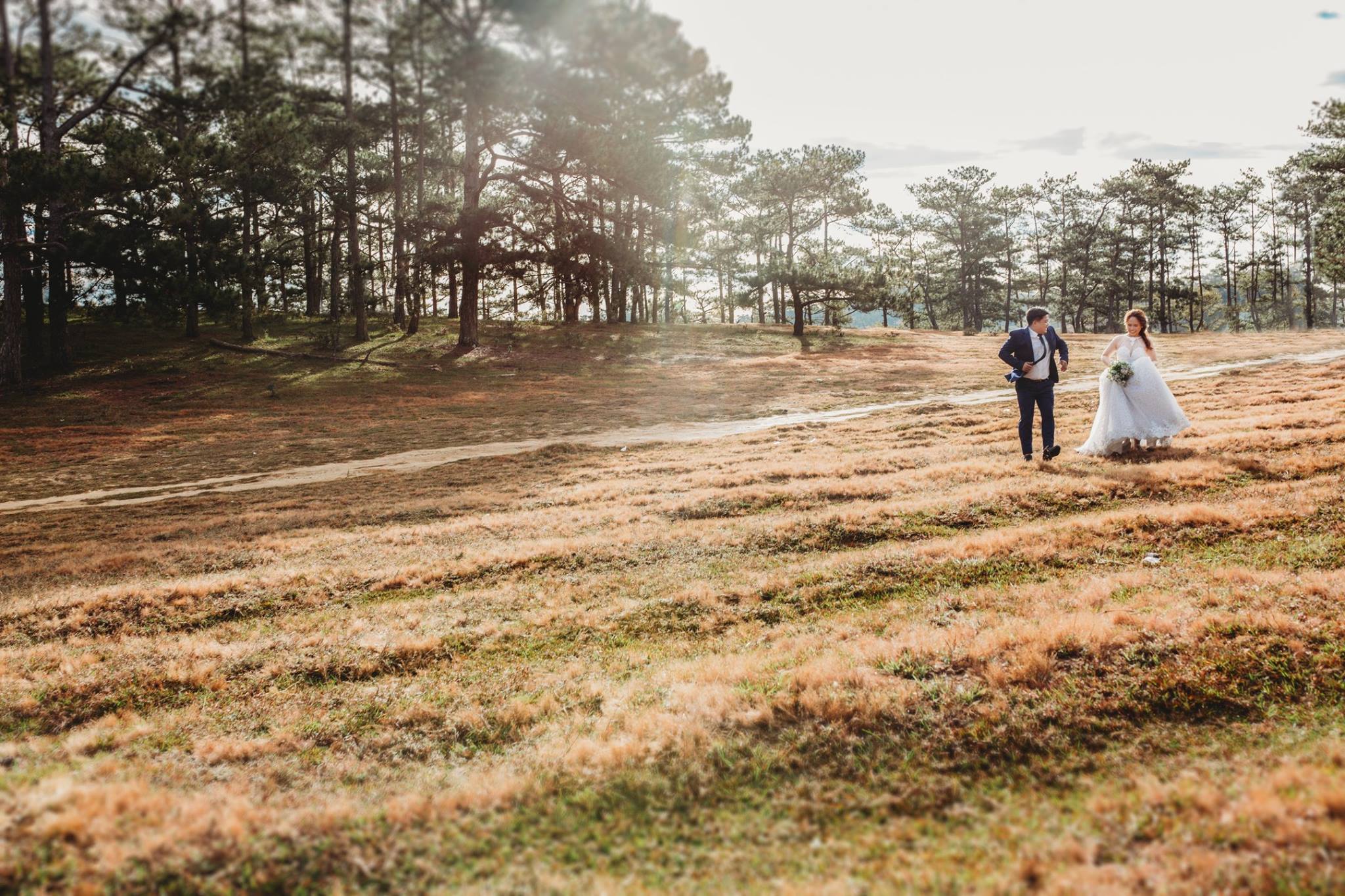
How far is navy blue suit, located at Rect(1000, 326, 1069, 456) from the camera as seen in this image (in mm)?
10992

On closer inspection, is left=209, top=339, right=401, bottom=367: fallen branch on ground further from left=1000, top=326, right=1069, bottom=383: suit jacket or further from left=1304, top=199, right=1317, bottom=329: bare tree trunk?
left=1304, top=199, right=1317, bottom=329: bare tree trunk

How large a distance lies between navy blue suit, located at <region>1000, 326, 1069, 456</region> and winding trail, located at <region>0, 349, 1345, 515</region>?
902 centimetres

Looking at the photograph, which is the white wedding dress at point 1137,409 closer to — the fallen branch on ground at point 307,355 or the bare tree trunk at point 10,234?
the bare tree trunk at point 10,234

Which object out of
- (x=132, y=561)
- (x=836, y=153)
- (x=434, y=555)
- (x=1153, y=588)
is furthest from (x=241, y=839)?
(x=836, y=153)

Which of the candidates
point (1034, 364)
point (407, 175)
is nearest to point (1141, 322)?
point (1034, 364)

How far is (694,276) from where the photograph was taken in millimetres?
58438

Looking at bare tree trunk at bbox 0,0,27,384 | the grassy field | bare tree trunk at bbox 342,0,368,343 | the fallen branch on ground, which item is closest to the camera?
the grassy field

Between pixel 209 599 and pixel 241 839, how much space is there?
232 inches

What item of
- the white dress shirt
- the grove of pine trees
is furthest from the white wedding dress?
the grove of pine trees

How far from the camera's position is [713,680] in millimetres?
5387

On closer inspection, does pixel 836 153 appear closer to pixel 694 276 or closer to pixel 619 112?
pixel 694 276

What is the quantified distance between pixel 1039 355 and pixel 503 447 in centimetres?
1349

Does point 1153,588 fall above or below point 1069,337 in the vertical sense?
below

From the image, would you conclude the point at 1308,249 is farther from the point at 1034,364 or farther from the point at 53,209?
the point at 53,209
